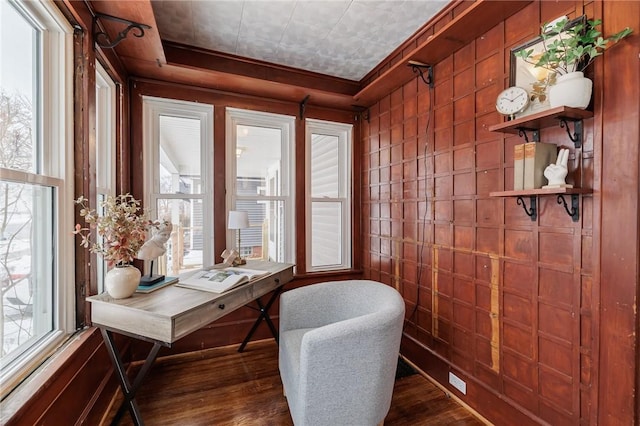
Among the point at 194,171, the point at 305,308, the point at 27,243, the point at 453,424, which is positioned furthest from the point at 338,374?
the point at 194,171

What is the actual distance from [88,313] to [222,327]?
1.28m

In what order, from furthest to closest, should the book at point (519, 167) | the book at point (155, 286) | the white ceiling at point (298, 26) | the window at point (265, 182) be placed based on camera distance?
the window at point (265, 182) → the white ceiling at point (298, 26) → the book at point (155, 286) → the book at point (519, 167)

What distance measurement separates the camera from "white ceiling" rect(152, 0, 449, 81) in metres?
1.86

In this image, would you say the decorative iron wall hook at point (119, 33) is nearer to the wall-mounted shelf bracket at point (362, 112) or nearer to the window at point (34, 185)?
the window at point (34, 185)

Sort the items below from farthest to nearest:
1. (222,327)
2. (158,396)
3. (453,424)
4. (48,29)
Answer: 1. (222,327)
2. (158,396)
3. (453,424)
4. (48,29)

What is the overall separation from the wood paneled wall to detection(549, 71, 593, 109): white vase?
0.26ft

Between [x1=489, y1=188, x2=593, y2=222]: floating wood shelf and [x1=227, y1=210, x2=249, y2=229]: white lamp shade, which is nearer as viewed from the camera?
[x1=489, y1=188, x2=593, y2=222]: floating wood shelf

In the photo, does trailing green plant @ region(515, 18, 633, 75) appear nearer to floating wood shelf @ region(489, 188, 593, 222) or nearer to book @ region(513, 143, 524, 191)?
book @ region(513, 143, 524, 191)

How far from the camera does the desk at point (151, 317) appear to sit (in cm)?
141

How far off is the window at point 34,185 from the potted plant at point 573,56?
7.34ft

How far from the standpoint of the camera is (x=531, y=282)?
152 centimetres

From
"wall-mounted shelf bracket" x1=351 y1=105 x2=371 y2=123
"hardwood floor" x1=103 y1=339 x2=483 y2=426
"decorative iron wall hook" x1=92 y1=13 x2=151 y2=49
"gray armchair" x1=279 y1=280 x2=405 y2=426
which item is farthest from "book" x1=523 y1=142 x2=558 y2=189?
"decorative iron wall hook" x1=92 y1=13 x2=151 y2=49

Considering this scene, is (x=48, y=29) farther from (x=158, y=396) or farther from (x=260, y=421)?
(x=260, y=421)

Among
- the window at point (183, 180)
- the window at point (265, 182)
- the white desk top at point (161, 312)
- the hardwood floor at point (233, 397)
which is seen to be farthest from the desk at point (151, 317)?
the window at point (265, 182)
